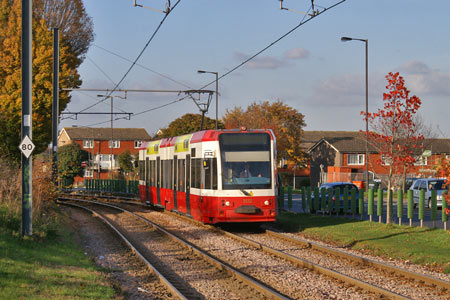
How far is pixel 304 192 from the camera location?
2645 cm

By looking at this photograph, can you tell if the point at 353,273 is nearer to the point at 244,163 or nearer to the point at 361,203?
the point at 244,163

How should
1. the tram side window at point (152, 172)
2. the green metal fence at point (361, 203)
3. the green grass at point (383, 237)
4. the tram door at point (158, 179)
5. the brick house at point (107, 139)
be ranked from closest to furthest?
1. the green grass at point (383, 237)
2. the green metal fence at point (361, 203)
3. the tram door at point (158, 179)
4. the tram side window at point (152, 172)
5. the brick house at point (107, 139)

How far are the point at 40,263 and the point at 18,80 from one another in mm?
24639

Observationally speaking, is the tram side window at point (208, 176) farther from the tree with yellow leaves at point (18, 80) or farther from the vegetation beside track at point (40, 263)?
the tree with yellow leaves at point (18, 80)

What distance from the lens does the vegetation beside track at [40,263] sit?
9805 mm

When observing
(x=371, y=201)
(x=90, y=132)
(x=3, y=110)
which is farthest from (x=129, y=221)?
(x=90, y=132)

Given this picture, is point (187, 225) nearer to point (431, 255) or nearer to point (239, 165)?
point (239, 165)

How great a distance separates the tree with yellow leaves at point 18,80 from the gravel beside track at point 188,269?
48.5 ft

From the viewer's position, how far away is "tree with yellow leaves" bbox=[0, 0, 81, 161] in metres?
33.8

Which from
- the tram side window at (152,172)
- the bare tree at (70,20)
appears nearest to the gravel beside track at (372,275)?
the tram side window at (152,172)

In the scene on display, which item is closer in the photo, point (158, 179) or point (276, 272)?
point (276, 272)

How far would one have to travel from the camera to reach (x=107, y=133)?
11338 cm

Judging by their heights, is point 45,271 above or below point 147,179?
below

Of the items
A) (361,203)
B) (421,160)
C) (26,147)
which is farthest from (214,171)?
Answer: (421,160)
